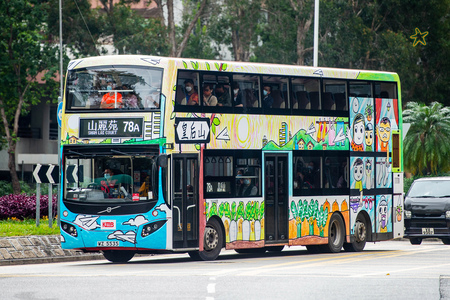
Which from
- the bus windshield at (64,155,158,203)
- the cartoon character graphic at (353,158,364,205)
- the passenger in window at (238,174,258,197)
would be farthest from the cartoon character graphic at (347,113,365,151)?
the bus windshield at (64,155,158,203)

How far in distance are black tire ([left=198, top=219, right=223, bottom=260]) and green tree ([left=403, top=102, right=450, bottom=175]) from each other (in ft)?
66.7

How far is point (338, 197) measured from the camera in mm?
23047

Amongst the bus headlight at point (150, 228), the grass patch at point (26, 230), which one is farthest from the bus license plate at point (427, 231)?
the bus headlight at point (150, 228)

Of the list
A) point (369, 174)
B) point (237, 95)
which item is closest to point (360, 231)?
point (369, 174)

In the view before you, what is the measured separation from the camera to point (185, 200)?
19.4m

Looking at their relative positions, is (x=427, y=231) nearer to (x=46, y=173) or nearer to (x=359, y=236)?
(x=359, y=236)

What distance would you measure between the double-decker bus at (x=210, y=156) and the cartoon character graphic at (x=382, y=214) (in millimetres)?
528

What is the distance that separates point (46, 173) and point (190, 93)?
263 inches

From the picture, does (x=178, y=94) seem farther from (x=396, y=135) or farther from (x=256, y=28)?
(x=256, y=28)

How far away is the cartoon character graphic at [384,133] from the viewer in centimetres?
2423

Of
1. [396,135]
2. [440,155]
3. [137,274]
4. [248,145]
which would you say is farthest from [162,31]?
[137,274]

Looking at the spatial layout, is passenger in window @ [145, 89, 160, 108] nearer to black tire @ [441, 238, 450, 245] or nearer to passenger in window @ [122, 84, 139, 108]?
passenger in window @ [122, 84, 139, 108]

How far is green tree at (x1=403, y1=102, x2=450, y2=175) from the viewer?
38812 millimetres

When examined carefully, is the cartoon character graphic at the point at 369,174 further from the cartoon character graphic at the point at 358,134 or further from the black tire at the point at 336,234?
the black tire at the point at 336,234
